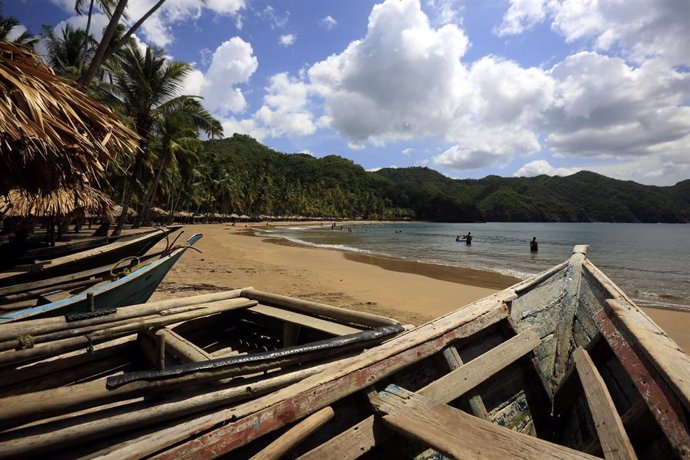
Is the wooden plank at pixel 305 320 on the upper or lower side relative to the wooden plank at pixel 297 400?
lower

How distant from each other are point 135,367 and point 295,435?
1.99m

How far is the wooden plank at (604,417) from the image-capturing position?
1714 millimetres

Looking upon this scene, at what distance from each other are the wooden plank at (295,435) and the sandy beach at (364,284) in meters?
5.96

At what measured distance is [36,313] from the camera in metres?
3.06

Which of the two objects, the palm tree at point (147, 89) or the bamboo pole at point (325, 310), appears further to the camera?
the palm tree at point (147, 89)

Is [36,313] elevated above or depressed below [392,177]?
below

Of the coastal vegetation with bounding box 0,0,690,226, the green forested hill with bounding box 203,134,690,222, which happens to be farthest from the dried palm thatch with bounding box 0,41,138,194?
the green forested hill with bounding box 203,134,690,222

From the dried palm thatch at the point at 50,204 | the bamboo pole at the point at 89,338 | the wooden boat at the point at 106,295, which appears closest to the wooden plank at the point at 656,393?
the bamboo pole at the point at 89,338

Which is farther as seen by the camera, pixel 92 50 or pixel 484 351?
pixel 92 50

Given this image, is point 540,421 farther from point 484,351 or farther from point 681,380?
point 681,380

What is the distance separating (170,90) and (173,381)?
738 inches

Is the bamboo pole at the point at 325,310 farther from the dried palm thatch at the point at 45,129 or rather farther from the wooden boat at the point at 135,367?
the dried palm thatch at the point at 45,129

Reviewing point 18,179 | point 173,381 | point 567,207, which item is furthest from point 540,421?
point 567,207

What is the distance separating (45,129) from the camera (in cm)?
341
